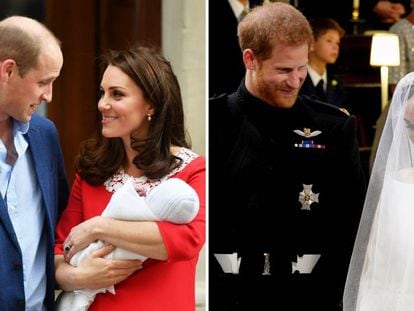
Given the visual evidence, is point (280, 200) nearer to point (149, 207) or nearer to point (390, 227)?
point (390, 227)

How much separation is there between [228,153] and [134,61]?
566mm

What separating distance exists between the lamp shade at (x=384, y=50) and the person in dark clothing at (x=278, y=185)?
0.27 meters

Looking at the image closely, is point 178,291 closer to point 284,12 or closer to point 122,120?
point 122,120

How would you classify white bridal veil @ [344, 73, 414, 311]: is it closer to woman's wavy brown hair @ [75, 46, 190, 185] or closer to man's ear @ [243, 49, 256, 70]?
man's ear @ [243, 49, 256, 70]

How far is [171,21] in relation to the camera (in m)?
2.90

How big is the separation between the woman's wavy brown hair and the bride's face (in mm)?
817

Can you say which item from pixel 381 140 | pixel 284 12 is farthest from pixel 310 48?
pixel 381 140

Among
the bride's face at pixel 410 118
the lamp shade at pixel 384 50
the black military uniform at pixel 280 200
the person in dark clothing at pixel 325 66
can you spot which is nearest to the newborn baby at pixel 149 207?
the black military uniform at pixel 280 200

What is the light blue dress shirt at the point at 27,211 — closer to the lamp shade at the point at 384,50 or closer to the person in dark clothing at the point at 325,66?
the person in dark clothing at the point at 325,66

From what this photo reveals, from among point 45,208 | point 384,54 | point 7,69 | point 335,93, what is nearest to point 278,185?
point 335,93

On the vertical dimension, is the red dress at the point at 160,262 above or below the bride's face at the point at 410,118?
below

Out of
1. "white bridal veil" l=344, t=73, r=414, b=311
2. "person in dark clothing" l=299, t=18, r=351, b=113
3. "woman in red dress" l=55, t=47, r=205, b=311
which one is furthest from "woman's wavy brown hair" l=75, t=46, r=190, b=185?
"white bridal veil" l=344, t=73, r=414, b=311

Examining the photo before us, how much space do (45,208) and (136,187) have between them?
336 mm

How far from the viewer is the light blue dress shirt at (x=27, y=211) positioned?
2604mm
